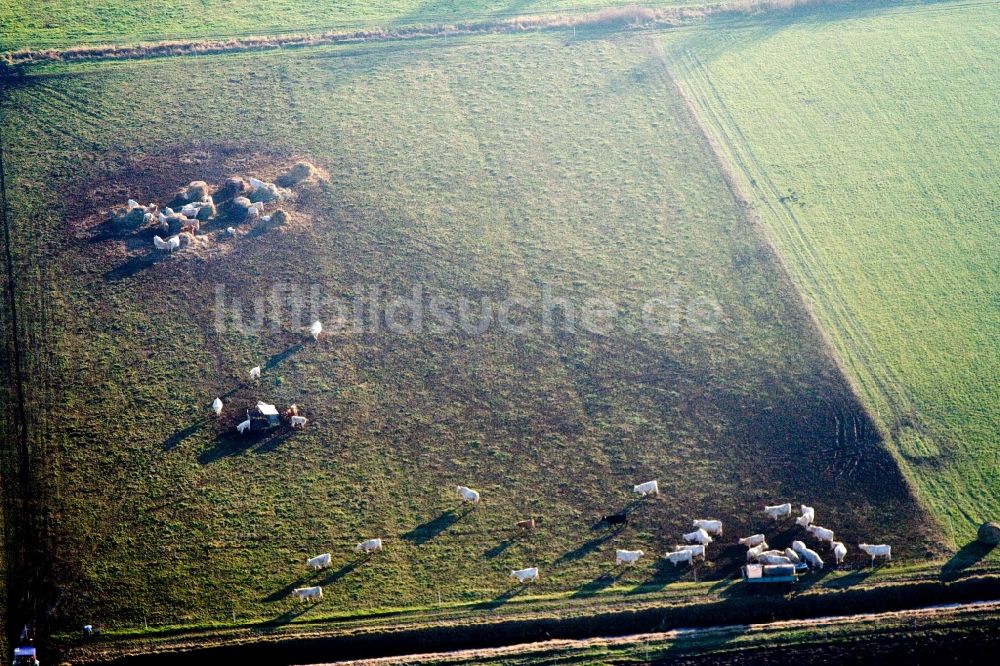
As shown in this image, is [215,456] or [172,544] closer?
[172,544]

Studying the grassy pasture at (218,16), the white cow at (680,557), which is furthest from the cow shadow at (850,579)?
the grassy pasture at (218,16)

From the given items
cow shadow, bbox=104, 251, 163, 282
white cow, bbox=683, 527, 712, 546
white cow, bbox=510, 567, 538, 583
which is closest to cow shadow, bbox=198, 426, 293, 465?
white cow, bbox=510, 567, 538, 583

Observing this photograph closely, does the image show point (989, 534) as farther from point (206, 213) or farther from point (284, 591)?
point (206, 213)

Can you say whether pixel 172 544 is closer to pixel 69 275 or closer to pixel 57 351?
pixel 57 351

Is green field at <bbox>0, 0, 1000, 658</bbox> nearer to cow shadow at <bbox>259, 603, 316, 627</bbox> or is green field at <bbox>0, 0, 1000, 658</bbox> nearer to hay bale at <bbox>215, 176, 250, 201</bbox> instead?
cow shadow at <bbox>259, 603, 316, 627</bbox>

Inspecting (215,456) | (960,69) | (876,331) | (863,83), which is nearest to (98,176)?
(215,456)

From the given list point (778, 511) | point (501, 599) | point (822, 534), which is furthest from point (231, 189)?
point (822, 534)

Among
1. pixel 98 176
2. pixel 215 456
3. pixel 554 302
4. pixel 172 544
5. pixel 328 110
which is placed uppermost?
pixel 328 110
